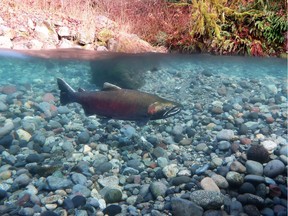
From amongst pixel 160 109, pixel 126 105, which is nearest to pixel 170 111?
pixel 160 109

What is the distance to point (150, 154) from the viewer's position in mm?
3449

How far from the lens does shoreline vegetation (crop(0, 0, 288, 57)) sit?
10.1 metres

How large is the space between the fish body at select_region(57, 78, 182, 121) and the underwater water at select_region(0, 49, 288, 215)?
18cm

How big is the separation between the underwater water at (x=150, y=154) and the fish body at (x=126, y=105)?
0.60ft

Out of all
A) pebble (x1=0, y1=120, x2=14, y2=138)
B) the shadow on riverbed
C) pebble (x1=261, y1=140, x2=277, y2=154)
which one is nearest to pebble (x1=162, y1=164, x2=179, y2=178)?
pebble (x1=261, y1=140, x2=277, y2=154)

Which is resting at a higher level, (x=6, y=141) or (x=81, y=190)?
(x=81, y=190)

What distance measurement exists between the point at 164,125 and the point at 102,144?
39.6 inches

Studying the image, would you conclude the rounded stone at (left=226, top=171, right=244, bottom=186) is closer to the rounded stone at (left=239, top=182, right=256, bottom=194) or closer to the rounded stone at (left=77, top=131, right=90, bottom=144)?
the rounded stone at (left=239, top=182, right=256, bottom=194)

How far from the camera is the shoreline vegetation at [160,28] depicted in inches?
400

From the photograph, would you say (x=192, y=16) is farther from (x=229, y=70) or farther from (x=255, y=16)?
(x=229, y=70)

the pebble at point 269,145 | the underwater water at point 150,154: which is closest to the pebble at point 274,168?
the underwater water at point 150,154

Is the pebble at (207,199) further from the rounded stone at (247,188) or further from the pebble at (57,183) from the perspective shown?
the pebble at (57,183)

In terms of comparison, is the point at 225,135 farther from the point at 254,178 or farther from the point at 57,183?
the point at 57,183

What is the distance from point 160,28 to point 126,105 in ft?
29.8
